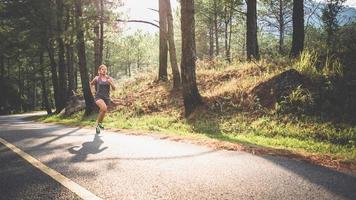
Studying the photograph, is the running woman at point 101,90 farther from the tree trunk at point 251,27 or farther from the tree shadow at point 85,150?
the tree trunk at point 251,27

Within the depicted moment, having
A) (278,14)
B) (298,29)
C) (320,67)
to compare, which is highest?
(278,14)

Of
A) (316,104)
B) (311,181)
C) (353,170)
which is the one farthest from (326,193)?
(316,104)

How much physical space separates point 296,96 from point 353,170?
5.77 metres

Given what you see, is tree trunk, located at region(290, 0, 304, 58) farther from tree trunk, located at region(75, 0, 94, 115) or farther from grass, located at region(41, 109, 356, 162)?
tree trunk, located at region(75, 0, 94, 115)

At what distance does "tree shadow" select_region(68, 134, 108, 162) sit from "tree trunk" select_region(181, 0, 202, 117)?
5.26 meters

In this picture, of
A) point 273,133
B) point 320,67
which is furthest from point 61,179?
point 320,67

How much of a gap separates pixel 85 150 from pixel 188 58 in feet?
22.0

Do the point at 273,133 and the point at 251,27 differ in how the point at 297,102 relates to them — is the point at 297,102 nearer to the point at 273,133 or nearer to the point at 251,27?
the point at 273,133

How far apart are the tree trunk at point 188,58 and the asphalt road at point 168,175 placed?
5.94 meters

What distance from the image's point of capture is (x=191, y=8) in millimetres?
13070

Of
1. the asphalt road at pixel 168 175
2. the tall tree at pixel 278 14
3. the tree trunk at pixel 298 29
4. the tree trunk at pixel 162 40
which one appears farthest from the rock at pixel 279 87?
the tall tree at pixel 278 14

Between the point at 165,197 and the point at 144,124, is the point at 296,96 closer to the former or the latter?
the point at 144,124

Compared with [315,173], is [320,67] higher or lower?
higher

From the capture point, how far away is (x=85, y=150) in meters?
7.40
